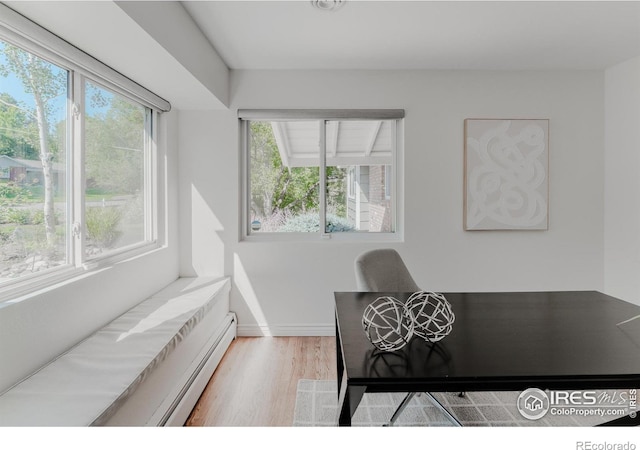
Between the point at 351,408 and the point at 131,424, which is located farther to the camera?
the point at 131,424

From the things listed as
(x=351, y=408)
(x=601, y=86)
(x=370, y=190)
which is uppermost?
(x=601, y=86)

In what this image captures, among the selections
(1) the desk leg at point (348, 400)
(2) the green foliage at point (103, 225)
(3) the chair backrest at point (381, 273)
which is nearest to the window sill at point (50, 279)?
(2) the green foliage at point (103, 225)

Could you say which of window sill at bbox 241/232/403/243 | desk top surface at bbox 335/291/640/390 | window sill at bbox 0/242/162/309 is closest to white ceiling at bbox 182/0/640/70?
window sill at bbox 241/232/403/243

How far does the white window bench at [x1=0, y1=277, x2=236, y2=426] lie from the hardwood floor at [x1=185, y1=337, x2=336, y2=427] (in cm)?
11

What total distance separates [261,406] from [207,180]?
6.85ft

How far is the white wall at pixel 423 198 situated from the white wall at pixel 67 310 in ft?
2.35

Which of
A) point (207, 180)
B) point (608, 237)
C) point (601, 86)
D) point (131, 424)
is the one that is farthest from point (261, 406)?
point (601, 86)

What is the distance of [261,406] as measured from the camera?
253 centimetres

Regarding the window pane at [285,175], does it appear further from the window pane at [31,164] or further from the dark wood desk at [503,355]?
the dark wood desk at [503,355]

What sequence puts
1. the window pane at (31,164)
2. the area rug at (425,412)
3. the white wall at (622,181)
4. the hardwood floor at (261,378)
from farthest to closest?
the white wall at (622,181) < the hardwood floor at (261,378) < the area rug at (425,412) < the window pane at (31,164)

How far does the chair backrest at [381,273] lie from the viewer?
245 cm

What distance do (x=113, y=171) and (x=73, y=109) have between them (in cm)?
58

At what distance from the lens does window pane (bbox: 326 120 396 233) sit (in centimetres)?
391

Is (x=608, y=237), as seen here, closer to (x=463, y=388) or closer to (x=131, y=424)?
(x=463, y=388)
